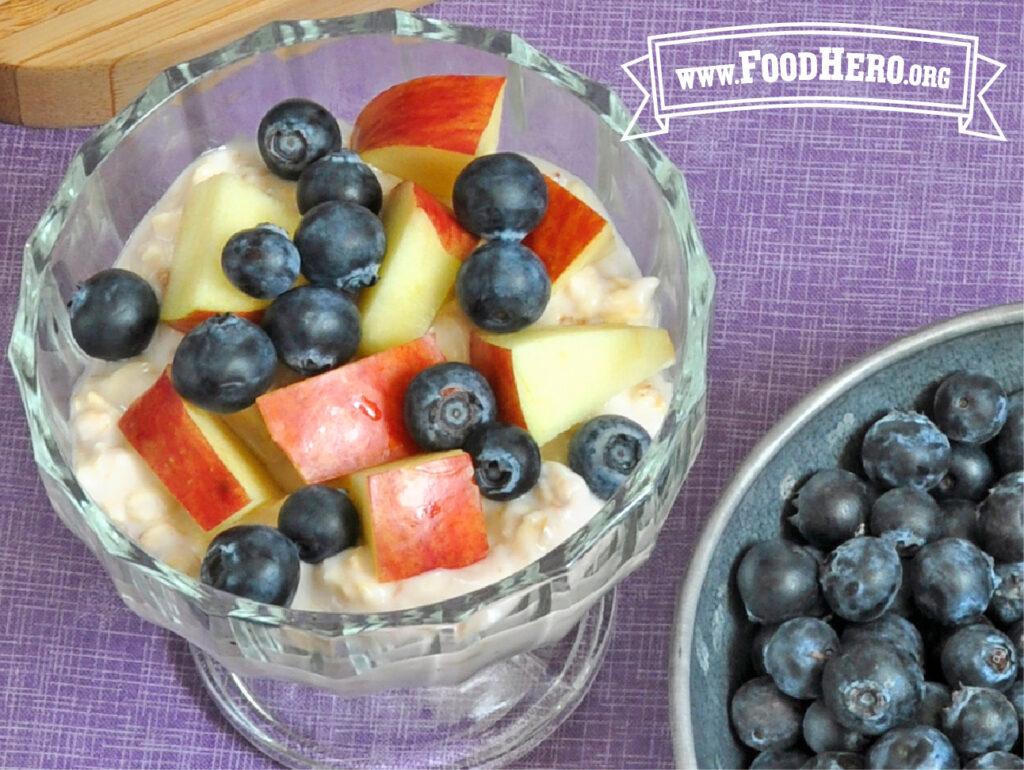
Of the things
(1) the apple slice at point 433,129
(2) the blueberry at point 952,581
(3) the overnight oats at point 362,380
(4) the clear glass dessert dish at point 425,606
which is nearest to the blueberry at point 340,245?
(3) the overnight oats at point 362,380

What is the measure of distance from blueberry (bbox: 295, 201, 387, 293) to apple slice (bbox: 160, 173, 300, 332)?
0.16 ft

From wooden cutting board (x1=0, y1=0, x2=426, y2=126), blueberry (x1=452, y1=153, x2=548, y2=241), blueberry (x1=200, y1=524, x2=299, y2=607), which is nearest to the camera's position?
blueberry (x1=200, y1=524, x2=299, y2=607)

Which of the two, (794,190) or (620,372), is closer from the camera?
(620,372)

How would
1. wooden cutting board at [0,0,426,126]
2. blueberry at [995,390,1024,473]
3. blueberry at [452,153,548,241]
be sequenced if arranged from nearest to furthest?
blueberry at [452,153,548,241], blueberry at [995,390,1024,473], wooden cutting board at [0,0,426,126]

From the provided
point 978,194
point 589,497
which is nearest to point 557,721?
point 589,497

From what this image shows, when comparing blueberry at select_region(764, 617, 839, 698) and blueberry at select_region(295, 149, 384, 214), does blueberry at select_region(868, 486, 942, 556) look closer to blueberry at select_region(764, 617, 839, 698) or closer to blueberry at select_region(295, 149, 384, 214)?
blueberry at select_region(764, 617, 839, 698)

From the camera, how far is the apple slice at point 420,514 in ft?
3.21

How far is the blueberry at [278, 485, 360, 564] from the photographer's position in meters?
0.97

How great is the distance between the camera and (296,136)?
1.12 metres

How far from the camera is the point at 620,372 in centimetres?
106

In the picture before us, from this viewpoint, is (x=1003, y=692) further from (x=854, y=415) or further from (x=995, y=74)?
(x=995, y=74)

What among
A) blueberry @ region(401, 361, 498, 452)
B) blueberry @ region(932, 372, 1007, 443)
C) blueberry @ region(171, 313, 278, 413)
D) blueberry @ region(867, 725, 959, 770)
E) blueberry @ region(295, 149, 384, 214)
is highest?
blueberry @ region(295, 149, 384, 214)

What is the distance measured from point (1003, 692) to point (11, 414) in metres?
0.87

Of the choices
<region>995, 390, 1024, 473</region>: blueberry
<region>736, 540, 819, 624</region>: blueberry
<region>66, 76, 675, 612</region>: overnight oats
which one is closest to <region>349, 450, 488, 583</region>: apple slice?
<region>66, 76, 675, 612</region>: overnight oats
